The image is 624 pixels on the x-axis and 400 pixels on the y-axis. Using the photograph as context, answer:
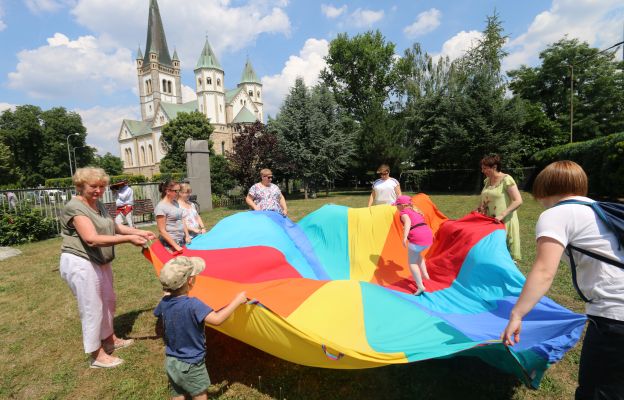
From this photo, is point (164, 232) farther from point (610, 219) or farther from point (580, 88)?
point (580, 88)

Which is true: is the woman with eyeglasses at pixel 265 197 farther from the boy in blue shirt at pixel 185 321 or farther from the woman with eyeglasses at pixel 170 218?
the boy in blue shirt at pixel 185 321

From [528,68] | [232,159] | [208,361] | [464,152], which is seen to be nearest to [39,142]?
[232,159]

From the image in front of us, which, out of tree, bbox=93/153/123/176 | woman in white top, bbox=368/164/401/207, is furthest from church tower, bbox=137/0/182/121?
woman in white top, bbox=368/164/401/207

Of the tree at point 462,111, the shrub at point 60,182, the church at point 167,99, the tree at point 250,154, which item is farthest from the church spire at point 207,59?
the tree at point 250,154

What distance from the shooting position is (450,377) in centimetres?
277

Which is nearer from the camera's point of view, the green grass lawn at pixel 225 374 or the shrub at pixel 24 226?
the green grass lawn at pixel 225 374

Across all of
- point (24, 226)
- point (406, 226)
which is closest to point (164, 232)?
point (406, 226)

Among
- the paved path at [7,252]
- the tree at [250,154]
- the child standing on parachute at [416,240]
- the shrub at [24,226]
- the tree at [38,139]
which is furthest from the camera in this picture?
the tree at [38,139]

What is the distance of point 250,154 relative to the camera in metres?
16.2

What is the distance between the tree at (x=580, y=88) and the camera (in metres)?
25.6

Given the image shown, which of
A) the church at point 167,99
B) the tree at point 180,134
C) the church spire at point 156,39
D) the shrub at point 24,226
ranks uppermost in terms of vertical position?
the church spire at point 156,39

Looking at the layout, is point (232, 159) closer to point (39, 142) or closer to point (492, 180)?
point (492, 180)

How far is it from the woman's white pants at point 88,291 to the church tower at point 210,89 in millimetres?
60459

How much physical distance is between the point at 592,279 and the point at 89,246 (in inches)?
143
